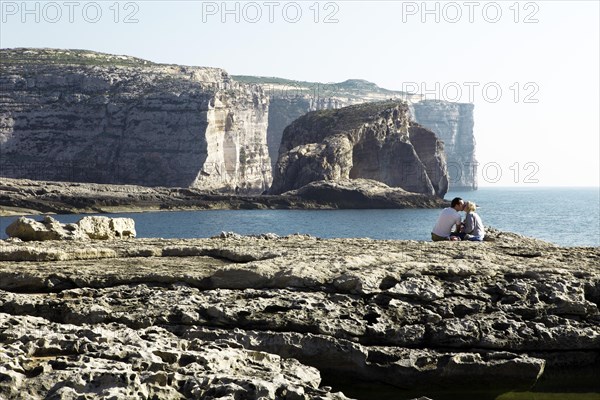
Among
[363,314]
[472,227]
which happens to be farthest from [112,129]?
[363,314]

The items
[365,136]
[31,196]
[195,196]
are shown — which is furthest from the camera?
[365,136]

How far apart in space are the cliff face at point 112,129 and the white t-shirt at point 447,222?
13412 centimetres

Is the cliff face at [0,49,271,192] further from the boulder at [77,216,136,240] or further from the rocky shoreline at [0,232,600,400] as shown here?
the rocky shoreline at [0,232,600,400]

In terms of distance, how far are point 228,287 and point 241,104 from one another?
6694 inches

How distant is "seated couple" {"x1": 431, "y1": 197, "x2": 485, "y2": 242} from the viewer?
666 inches

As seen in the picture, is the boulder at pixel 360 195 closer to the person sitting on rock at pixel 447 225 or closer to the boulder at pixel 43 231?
the boulder at pixel 43 231

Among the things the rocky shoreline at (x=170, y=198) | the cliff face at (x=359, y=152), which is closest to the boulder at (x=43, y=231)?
the rocky shoreline at (x=170, y=198)

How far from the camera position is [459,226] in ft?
57.0

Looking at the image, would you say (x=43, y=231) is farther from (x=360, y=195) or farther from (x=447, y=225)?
(x=360, y=195)

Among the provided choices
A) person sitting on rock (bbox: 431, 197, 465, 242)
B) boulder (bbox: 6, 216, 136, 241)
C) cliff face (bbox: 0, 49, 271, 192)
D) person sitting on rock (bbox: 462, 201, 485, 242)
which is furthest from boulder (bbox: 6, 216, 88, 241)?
cliff face (bbox: 0, 49, 271, 192)

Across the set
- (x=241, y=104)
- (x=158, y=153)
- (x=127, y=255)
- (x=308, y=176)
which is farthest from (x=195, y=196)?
(x=127, y=255)

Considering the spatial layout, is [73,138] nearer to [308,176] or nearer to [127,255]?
[308,176]

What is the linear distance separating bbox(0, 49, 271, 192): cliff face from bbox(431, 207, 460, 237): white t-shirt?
134m

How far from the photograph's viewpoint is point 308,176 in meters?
135
